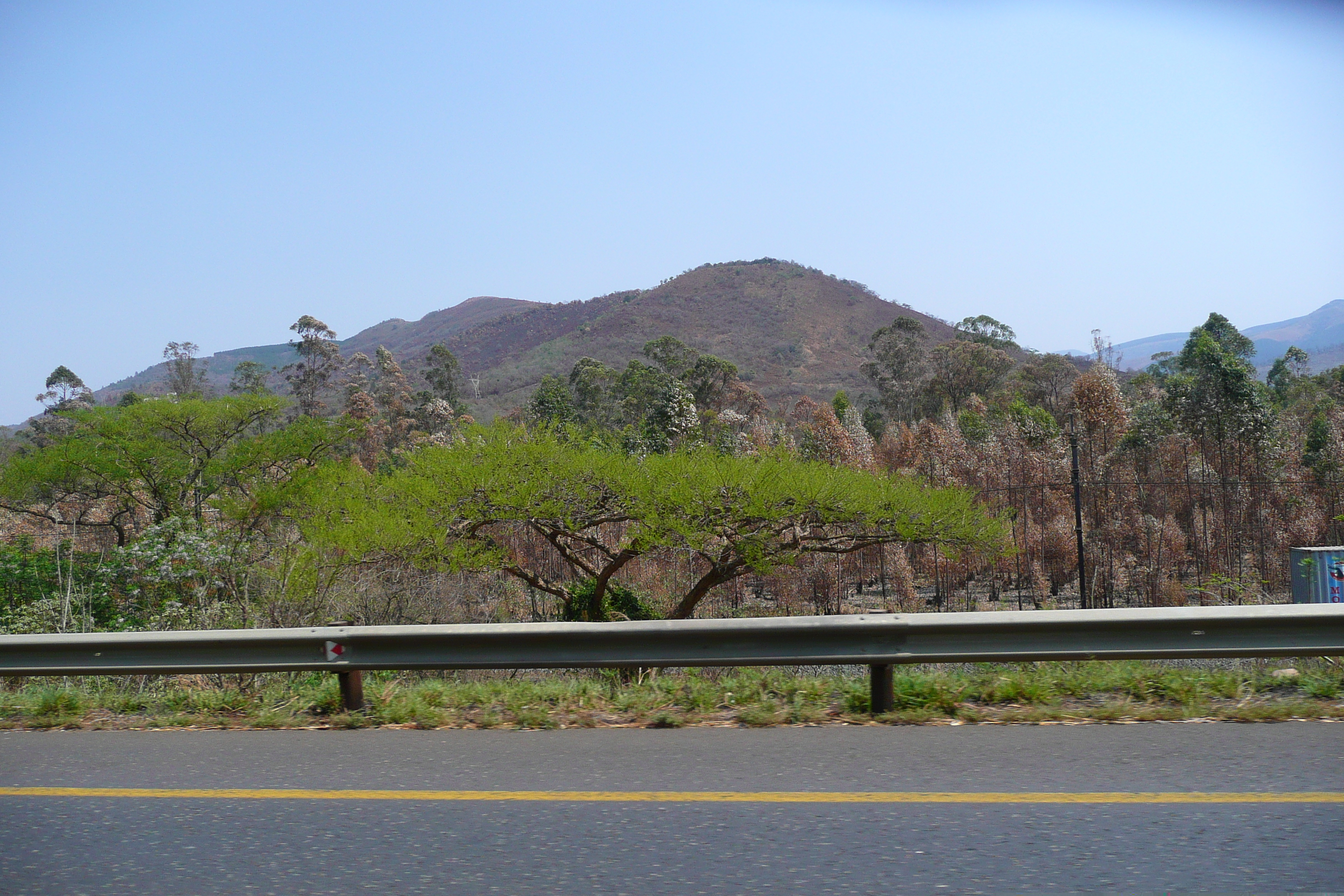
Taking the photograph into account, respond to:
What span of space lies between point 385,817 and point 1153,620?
→ 4103mm

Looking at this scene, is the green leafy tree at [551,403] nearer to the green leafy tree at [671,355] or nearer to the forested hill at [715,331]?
the green leafy tree at [671,355]

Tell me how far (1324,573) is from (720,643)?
677 centimetres

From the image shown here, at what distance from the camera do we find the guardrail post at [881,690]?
18.6 ft

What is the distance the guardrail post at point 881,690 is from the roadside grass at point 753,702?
0.26 ft

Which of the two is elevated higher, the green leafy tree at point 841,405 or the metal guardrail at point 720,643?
the green leafy tree at point 841,405

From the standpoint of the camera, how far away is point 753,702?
5992 mm

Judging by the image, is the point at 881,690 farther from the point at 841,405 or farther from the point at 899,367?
the point at 899,367

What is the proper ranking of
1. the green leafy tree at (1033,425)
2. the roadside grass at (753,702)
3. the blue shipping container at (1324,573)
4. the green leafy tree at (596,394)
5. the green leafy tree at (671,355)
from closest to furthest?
the roadside grass at (753,702) → the blue shipping container at (1324,573) → the green leafy tree at (1033,425) → the green leafy tree at (596,394) → the green leafy tree at (671,355)

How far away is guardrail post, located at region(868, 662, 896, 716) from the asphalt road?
0.32 meters

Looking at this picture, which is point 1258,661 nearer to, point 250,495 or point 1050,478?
point 250,495

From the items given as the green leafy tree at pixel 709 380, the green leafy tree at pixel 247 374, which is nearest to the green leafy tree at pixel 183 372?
the green leafy tree at pixel 247 374

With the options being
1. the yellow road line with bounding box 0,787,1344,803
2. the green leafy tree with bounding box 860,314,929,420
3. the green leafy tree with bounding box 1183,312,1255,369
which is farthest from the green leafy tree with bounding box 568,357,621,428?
the yellow road line with bounding box 0,787,1344,803

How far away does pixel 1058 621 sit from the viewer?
541 cm

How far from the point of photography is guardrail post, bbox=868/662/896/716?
18.6ft
